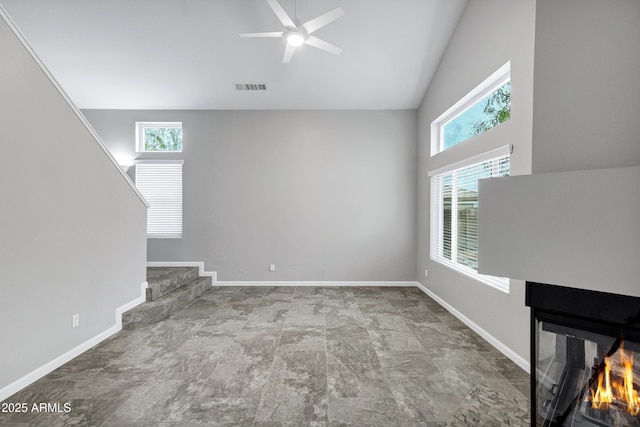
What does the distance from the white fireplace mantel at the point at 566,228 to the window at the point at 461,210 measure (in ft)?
6.12

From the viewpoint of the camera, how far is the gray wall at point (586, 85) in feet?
3.99

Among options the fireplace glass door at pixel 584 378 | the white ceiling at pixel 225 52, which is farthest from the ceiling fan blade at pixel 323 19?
the fireplace glass door at pixel 584 378

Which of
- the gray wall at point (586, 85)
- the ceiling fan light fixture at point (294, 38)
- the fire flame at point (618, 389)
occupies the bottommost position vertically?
the fire flame at point (618, 389)

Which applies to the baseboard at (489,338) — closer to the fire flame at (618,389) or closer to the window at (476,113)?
the fire flame at (618,389)

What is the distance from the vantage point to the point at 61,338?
271 cm

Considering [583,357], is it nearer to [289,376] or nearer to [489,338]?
[289,376]

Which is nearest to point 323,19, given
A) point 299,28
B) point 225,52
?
point 299,28

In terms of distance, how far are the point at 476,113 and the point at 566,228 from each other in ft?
10.1

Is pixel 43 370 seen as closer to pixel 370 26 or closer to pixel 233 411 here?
pixel 233 411

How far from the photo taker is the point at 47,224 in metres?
2.58

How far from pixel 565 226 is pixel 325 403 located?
73.0 inches

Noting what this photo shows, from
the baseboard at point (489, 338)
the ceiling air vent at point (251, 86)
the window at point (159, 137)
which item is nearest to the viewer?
the baseboard at point (489, 338)

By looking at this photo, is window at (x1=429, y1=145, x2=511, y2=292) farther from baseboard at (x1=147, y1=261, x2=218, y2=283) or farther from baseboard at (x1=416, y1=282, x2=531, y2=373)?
baseboard at (x1=147, y1=261, x2=218, y2=283)

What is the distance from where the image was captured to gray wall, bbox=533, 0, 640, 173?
3.99 feet
